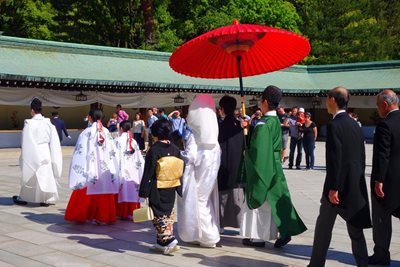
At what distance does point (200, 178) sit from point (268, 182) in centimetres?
78

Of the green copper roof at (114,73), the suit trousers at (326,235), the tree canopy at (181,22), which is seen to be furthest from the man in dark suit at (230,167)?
the tree canopy at (181,22)

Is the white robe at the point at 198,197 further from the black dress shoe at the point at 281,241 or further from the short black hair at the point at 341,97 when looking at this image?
the short black hair at the point at 341,97

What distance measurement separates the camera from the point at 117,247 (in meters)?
5.58

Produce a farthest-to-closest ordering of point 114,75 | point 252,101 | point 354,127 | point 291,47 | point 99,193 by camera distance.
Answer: point 252,101
point 114,75
point 99,193
point 291,47
point 354,127

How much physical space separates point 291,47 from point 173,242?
2.57 m

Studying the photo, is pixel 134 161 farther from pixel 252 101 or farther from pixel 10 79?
pixel 252 101

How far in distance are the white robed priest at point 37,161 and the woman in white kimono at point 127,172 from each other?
1450mm

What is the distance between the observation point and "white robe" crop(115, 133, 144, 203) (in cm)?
690

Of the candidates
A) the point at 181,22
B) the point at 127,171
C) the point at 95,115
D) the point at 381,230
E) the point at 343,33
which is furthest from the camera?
the point at 343,33

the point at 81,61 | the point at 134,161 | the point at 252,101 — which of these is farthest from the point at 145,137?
the point at 134,161

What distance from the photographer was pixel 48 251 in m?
5.35


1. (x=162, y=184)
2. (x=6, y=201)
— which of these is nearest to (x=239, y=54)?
(x=162, y=184)

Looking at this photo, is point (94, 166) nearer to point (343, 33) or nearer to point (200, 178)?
point (200, 178)

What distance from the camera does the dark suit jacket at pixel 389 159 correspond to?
15.0ft
